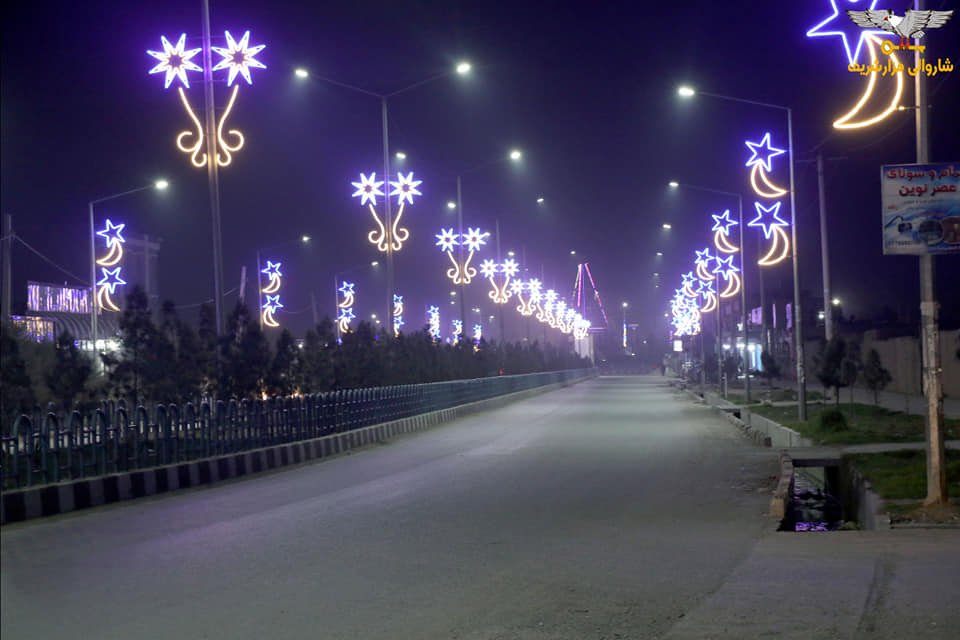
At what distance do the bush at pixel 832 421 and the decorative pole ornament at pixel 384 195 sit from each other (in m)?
14.7

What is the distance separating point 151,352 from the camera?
20953 millimetres

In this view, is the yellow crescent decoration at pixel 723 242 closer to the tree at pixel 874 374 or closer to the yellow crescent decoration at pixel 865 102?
the tree at pixel 874 374

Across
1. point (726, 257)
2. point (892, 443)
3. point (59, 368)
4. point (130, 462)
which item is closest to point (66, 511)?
point (130, 462)

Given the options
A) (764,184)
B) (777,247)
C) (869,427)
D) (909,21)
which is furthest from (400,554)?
(777,247)

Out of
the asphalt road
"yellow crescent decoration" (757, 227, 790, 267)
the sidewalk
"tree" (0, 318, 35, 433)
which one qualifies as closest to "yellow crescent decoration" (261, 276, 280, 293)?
"yellow crescent decoration" (757, 227, 790, 267)

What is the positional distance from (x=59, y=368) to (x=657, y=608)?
14.5 m

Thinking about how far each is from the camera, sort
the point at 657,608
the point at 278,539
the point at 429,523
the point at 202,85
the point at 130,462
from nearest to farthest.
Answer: the point at 657,608 → the point at 278,539 → the point at 429,523 → the point at 130,462 → the point at 202,85

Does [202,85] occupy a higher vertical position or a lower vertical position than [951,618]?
higher

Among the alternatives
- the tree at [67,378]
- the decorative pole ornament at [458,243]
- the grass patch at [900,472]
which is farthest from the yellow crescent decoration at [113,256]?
the grass patch at [900,472]

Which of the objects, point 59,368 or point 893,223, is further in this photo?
point 59,368

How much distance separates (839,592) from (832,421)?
17.5m

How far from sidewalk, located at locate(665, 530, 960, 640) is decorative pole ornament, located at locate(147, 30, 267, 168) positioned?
1779 centimetres

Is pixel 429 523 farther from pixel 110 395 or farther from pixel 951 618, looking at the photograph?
pixel 110 395

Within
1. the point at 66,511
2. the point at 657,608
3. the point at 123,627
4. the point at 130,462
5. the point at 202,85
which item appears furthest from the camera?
the point at 202,85
